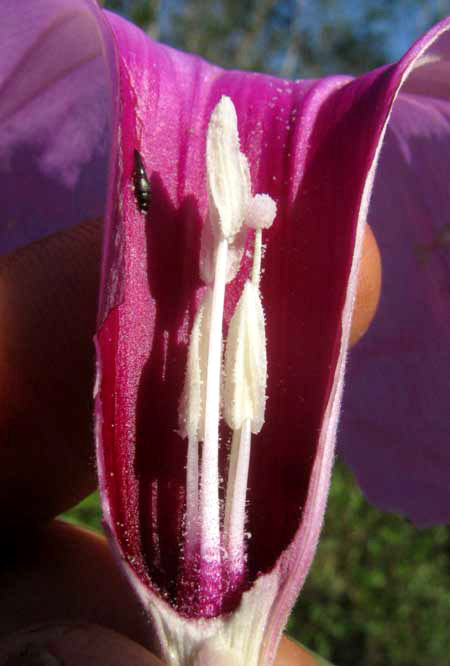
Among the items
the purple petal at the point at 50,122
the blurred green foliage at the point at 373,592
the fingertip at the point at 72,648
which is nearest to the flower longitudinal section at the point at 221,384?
the fingertip at the point at 72,648

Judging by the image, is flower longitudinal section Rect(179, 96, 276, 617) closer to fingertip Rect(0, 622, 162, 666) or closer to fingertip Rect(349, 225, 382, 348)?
fingertip Rect(0, 622, 162, 666)

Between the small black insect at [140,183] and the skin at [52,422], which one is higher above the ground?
the small black insect at [140,183]

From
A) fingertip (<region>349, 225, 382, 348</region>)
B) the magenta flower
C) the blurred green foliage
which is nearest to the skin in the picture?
fingertip (<region>349, 225, 382, 348</region>)

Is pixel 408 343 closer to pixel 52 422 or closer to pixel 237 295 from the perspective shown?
pixel 237 295

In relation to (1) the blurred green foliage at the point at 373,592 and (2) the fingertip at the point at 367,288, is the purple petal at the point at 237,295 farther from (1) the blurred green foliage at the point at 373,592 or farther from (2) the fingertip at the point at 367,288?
(1) the blurred green foliage at the point at 373,592

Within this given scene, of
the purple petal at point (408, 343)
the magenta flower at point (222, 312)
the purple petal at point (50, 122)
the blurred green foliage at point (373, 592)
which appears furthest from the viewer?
the blurred green foliage at point (373, 592)

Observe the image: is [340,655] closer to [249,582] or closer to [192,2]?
[249,582]

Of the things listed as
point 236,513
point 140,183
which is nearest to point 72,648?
point 236,513
